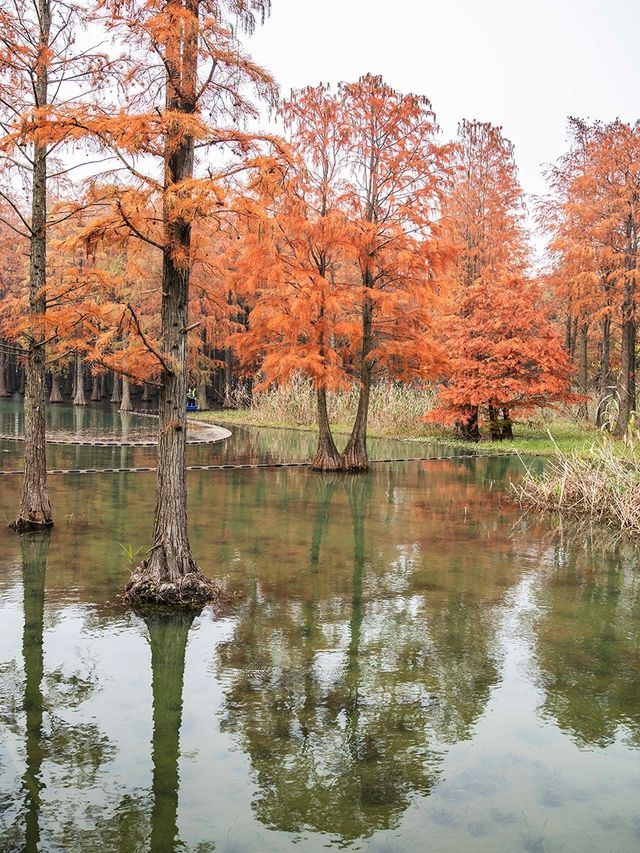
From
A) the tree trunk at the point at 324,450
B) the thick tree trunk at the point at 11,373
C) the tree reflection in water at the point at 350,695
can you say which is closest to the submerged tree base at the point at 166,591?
the tree reflection in water at the point at 350,695

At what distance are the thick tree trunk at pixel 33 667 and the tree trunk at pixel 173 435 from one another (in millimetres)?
940

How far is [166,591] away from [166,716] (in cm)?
242

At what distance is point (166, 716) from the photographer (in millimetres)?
5363

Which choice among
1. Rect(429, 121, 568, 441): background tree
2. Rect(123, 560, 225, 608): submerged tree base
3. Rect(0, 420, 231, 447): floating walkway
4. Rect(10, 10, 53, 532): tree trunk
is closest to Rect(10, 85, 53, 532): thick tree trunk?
Rect(10, 10, 53, 532): tree trunk

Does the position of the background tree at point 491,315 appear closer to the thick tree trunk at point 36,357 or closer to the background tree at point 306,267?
the background tree at point 306,267

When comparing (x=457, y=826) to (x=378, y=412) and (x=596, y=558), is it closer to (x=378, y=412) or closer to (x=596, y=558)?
(x=596, y=558)

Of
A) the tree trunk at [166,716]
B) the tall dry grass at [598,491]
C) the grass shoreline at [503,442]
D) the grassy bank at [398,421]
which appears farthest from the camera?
the grassy bank at [398,421]

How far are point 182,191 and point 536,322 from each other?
61.7 ft

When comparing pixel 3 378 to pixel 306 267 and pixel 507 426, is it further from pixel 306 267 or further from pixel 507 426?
pixel 306 267

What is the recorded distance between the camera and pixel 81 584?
8.38 m

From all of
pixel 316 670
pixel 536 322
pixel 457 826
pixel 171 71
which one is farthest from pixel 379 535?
pixel 536 322

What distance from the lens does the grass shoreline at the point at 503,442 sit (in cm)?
2372

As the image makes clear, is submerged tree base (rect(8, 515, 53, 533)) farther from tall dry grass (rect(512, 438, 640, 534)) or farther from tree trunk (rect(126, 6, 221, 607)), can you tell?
tall dry grass (rect(512, 438, 640, 534))

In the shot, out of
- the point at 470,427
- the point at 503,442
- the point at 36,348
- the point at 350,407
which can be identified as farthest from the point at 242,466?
the point at 350,407
